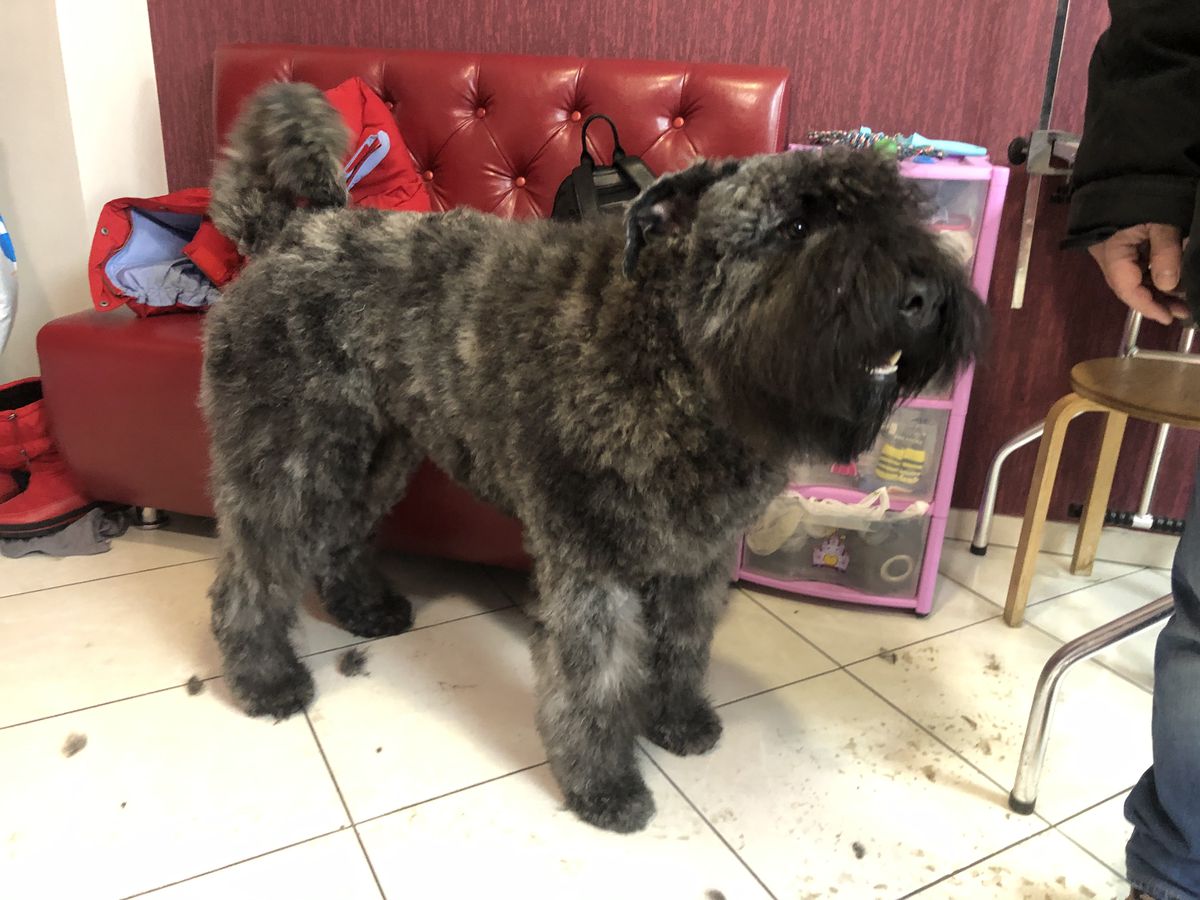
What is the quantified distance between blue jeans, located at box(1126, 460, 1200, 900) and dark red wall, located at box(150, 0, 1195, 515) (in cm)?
139

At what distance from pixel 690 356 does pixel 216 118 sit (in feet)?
6.26

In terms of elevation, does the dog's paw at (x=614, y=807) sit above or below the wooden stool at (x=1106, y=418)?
below

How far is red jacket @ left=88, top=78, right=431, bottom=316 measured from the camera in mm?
2141

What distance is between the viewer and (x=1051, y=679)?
4.78 feet

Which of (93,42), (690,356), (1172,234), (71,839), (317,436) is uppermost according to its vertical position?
(93,42)

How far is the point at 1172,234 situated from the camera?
3.42 ft

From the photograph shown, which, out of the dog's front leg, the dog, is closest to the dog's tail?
the dog

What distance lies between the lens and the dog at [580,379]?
1.08m

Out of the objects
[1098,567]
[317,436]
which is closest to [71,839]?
[317,436]

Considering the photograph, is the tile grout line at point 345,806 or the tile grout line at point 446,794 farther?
the tile grout line at point 446,794

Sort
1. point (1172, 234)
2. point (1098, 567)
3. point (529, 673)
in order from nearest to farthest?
point (1172, 234), point (529, 673), point (1098, 567)

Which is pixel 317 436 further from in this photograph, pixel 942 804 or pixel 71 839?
pixel 942 804

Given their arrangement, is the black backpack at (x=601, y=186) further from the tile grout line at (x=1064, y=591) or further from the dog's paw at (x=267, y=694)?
the tile grout line at (x=1064, y=591)

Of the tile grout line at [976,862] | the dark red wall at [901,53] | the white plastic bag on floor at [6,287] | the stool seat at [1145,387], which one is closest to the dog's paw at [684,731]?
the tile grout line at [976,862]
